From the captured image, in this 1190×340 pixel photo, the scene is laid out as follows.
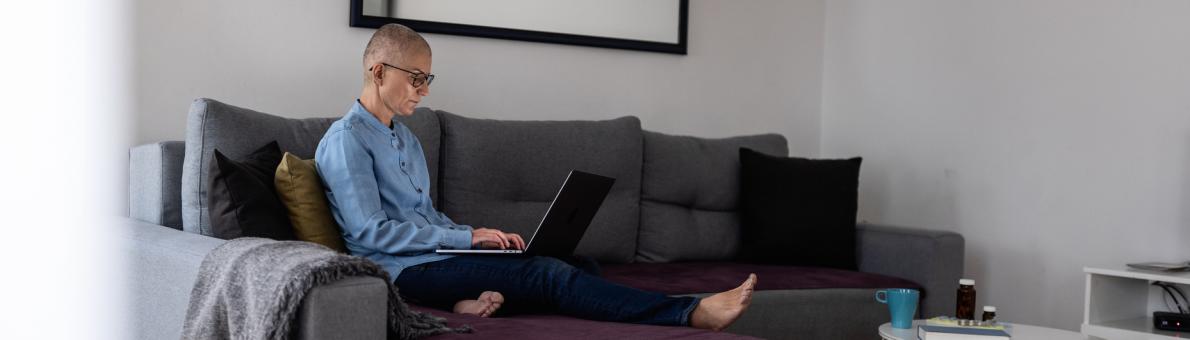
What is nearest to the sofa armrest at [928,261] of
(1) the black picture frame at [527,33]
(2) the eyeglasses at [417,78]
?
(1) the black picture frame at [527,33]

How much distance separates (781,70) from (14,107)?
9.20ft

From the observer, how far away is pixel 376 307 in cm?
182

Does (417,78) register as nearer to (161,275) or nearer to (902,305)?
(161,275)

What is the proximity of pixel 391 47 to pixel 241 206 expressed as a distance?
0.51 metres

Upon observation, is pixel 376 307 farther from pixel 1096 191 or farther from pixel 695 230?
pixel 1096 191

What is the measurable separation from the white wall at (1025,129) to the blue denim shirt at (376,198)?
2.21 meters

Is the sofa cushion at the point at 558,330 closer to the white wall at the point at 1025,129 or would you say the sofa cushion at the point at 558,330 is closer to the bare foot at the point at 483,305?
the bare foot at the point at 483,305

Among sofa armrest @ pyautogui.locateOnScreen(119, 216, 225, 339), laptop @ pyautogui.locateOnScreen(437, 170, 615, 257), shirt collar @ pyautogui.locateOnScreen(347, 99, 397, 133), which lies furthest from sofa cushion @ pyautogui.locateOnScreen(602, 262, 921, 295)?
sofa armrest @ pyautogui.locateOnScreen(119, 216, 225, 339)

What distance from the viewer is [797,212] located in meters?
3.75

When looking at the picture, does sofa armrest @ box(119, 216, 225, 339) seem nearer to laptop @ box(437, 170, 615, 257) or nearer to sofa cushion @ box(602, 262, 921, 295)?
laptop @ box(437, 170, 615, 257)

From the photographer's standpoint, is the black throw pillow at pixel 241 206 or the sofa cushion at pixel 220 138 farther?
the sofa cushion at pixel 220 138

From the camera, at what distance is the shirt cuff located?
8.32ft

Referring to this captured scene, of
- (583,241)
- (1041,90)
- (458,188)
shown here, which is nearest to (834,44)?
(1041,90)

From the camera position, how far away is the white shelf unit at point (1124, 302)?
3.27 m
